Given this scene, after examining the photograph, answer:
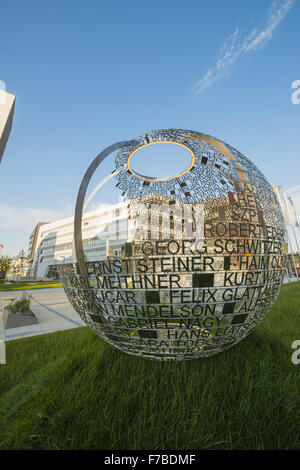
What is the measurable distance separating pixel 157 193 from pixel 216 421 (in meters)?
1.40

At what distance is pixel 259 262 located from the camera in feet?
3.94

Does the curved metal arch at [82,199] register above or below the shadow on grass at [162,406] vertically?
above

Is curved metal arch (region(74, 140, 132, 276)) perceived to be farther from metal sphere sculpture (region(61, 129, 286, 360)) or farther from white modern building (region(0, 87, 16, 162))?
white modern building (region(0, 87, 16, 162))

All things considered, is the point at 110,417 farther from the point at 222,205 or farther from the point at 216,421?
the point at 222,205

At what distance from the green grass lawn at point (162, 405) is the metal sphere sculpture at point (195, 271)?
203 millimetres

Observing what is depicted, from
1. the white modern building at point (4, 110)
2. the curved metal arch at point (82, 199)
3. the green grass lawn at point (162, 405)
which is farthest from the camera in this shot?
the white modern building at point (4, 110)

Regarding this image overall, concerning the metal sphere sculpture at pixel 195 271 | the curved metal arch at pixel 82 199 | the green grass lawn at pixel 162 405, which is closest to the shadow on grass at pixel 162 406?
the green grass lawn at pixel 162 405

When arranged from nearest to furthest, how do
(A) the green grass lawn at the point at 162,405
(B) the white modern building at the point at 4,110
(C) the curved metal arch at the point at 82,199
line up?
(A) the green grass lawn at the point at 162,405 < (C) the curved metal arch at the point at 82,199 < (B) the white modern building at the point at 4,110

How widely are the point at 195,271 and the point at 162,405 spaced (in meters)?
0.75

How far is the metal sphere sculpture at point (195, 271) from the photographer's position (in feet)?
3.60

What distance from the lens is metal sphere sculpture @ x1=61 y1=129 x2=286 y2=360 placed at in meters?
1.10

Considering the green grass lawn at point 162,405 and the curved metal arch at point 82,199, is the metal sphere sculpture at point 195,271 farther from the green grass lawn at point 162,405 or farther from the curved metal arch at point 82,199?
the green grass lawn at point 162,405

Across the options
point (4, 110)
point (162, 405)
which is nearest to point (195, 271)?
point (162, 405)

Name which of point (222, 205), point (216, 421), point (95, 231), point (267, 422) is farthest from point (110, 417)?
point (222, 205)
